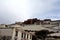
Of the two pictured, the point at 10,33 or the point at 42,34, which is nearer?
the point at 10,33

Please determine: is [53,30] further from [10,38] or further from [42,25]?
[10,38]

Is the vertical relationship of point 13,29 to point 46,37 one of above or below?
above

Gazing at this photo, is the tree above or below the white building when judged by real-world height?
below

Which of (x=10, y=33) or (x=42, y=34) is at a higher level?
(x=10, y=33)

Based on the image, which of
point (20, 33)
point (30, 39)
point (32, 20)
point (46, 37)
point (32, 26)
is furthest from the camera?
point (32, 20)

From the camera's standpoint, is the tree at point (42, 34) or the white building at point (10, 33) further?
the tree at point (42, 34)

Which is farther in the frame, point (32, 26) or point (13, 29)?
point (32, 26)

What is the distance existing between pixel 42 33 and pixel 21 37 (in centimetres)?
931

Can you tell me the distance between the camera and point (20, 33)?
29859mm

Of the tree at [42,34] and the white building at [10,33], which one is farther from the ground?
the white building at [10,33]

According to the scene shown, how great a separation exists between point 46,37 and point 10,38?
471 inches

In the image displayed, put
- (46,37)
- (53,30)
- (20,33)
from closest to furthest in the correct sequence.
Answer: (20,33) < (46,37) < (53,30)

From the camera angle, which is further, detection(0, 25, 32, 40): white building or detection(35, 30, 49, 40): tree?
detection(35, 30, 49, 40): tree

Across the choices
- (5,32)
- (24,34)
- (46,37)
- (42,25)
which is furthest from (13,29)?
(42,25)
